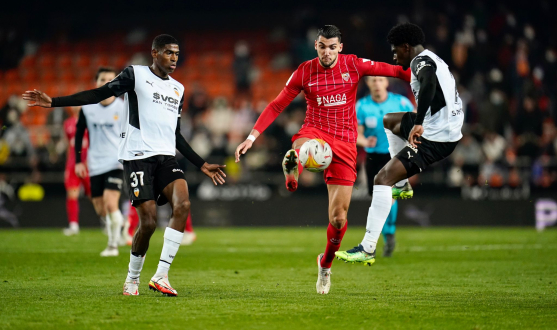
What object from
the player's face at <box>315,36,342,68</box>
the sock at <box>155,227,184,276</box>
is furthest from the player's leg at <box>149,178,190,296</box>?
the player's face at <box>315,36,342,68</box>

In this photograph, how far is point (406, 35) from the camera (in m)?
6.62

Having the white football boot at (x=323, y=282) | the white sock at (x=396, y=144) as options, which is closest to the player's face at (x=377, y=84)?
the white sock at (x=396, y=144)

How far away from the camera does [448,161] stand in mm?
16750

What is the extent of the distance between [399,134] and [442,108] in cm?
56

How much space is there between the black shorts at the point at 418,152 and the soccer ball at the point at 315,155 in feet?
2.19

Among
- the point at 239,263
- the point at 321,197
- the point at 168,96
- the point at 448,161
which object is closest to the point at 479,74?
the point at 448,161

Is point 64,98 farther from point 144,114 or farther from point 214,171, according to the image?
point 214,171

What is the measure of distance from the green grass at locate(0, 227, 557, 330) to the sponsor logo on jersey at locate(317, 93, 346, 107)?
184cm

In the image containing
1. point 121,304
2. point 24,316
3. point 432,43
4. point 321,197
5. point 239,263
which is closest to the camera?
point 24,316

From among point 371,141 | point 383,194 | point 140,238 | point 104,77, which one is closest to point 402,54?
point 383,194

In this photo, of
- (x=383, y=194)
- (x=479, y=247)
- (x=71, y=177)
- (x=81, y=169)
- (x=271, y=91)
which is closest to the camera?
(x=383, y=194)

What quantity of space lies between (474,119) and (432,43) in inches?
105

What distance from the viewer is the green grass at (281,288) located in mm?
5121

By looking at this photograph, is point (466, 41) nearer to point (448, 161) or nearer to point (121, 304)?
point (448, 161)
